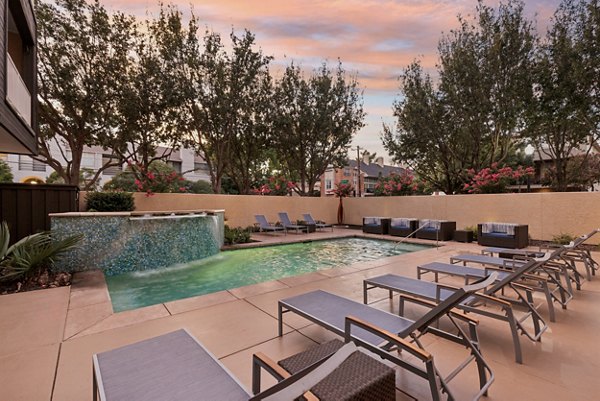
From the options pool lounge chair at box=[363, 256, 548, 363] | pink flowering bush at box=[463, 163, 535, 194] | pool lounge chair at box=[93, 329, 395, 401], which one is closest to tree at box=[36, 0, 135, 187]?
pool lounge chair at box=[93, 329, 395, 401]

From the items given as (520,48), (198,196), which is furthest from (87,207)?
(520,48)

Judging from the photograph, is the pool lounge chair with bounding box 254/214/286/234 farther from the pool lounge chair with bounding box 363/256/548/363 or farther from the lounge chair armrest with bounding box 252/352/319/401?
the lounge chair armrest with bounding box 252/352/319/401

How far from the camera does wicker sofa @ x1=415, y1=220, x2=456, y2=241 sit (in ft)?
34.2

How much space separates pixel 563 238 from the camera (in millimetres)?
8289

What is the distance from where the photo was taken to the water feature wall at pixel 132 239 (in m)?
5.79

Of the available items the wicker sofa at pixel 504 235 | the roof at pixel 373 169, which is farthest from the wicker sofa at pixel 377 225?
the roof at pixel 373 169

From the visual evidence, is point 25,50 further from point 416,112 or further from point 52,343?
point 416,112

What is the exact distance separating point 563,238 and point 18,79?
1487 cm

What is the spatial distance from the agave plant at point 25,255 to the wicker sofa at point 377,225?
35.3 feet

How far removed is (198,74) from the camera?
1307 centimetres

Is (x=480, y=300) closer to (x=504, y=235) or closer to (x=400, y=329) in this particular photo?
(x=400, y=329)

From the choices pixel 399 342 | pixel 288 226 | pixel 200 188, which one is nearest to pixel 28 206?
pixel 399 342

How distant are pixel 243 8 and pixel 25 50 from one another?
6.06 meters

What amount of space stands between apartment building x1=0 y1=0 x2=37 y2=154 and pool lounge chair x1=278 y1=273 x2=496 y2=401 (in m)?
6.12
